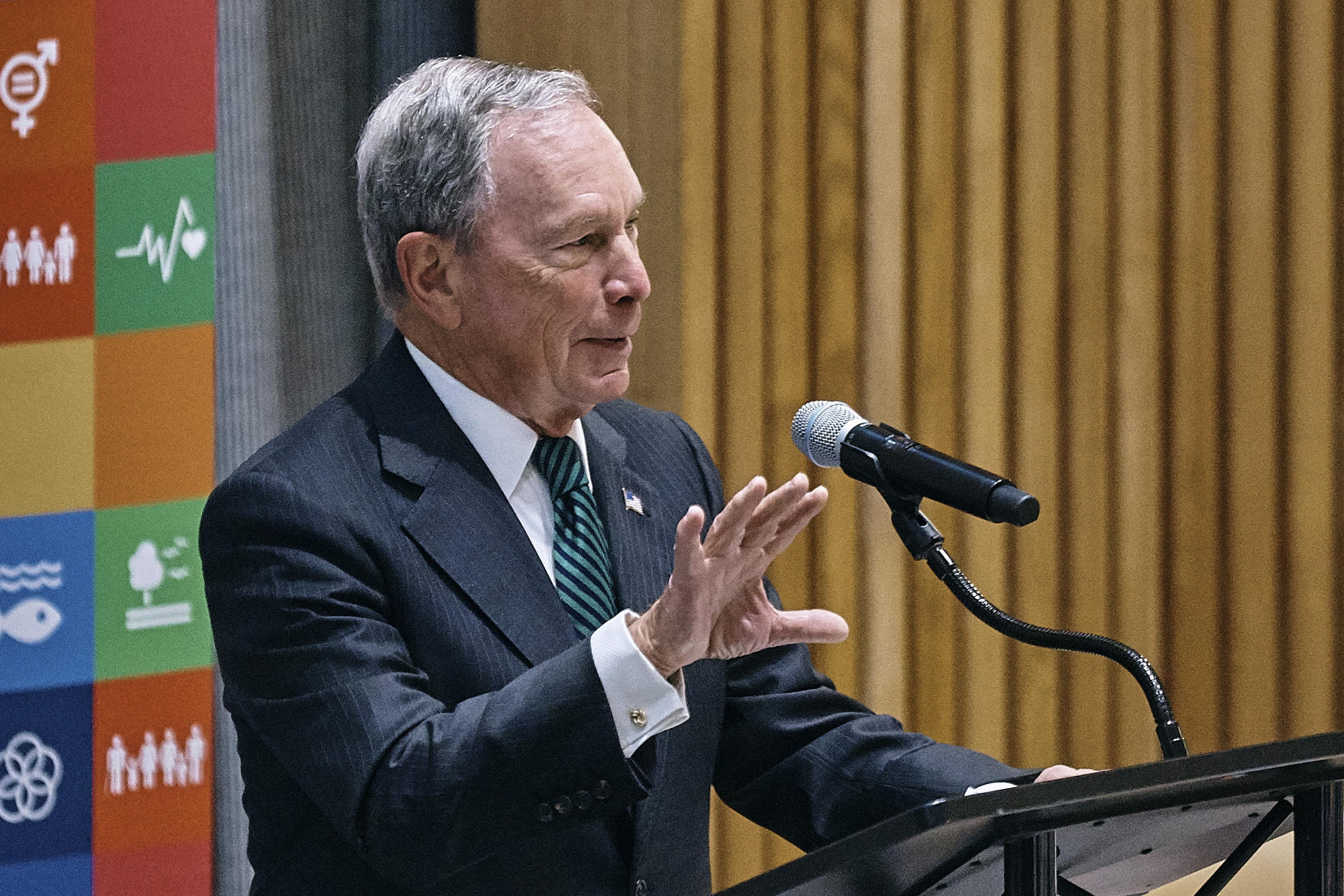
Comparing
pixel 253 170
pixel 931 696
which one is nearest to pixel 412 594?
pixel 253 170

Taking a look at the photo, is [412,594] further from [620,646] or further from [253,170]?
[253,170]

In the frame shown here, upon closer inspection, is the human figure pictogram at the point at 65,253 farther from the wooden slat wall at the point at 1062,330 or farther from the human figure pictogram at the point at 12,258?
the wooden slat wall at the point at 1062,330

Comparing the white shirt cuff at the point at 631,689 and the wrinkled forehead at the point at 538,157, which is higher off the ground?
the wrinkled forehead at the point at 538,157

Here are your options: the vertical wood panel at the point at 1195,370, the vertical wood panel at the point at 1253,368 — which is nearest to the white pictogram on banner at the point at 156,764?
the vertical wood panel at the point at 1195,370

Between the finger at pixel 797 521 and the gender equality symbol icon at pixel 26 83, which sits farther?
the gender equality symbol icon at pixel 26 83

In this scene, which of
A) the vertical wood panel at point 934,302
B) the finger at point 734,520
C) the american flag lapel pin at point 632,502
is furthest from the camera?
the vertical wood panel at point 934,302

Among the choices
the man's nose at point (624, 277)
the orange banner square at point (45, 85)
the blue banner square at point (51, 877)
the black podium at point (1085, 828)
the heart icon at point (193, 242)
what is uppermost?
the orange banner square at point (45, 85)

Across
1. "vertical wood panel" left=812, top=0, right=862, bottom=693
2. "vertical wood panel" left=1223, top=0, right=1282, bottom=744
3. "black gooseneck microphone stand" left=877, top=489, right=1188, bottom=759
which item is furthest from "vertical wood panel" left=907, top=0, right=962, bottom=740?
"black gooseneck microphone stand" left=877, top=489, right=1188, bottom=759

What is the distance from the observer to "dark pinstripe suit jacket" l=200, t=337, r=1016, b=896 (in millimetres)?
1502

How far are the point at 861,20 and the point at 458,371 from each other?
1.50 meters

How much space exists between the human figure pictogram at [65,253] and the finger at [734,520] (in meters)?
1.52

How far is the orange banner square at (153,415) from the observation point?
8.28 ft

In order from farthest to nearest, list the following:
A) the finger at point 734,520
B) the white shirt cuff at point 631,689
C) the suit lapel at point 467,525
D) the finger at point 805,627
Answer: the suit lapel at point 467,525 → the finger at point 805,627 → the white shirt cuff at point 631,689 → the finger at point 734,520

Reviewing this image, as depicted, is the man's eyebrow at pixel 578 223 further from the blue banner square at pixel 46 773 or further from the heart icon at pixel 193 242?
the blue banner square at pixel 46 773
